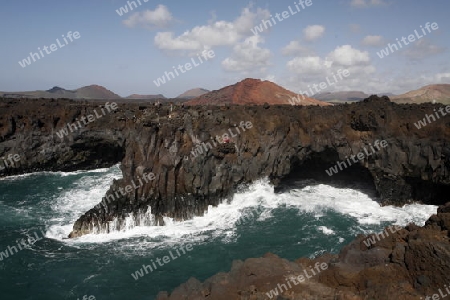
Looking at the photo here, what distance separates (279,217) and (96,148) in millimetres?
28249

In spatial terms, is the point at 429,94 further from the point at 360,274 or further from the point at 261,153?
the point at 360,274

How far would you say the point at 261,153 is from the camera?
36781mm

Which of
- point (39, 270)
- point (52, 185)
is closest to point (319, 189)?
point (39, 270)

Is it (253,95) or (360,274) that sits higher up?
(253,95)

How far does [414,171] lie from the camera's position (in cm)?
3391

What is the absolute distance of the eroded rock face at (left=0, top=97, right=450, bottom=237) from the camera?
107 ft

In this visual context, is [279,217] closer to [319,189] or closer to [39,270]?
[319,189]

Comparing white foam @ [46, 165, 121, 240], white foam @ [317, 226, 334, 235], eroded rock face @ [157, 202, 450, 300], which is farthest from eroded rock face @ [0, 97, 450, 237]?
eroded rock face @ [157, 202, 450, 300]

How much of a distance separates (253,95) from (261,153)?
38334mm

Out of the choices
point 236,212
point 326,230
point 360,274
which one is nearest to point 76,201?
point 236,212

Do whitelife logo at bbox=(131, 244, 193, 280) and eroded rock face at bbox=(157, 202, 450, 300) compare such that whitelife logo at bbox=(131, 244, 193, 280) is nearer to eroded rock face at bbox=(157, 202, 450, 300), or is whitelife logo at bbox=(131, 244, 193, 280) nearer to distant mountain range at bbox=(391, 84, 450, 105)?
eroded rock face at bbox=(157, 202, 450, 300)

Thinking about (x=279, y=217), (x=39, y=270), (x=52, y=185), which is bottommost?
(x=279, y=217)

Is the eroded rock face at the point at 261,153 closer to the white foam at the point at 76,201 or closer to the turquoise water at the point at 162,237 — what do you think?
the turquoise water at the point at 162,237

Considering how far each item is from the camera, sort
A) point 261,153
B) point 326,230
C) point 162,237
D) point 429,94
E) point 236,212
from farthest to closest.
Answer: point 429,94, point 261,153, point 236,212, point 326,230, point 162,237
